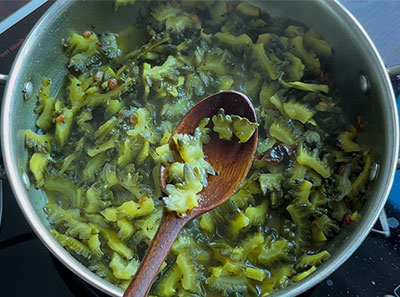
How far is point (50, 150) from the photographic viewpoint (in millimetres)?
1545

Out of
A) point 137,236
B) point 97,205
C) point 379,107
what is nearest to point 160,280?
point 137,236

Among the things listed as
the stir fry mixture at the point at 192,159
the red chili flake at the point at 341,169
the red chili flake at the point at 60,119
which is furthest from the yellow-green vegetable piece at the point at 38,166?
the red chili flake at the point at 341,169

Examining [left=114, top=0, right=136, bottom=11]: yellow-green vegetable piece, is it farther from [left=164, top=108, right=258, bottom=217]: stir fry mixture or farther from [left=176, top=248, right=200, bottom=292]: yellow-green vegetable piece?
[left=176, top=248, right=200, bottom=292]: yellow-green vegetable piece

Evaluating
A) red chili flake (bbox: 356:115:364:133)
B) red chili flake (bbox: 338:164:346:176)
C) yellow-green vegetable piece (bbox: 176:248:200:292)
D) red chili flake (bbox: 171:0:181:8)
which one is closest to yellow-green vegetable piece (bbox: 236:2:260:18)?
red chili flake (bbox: 171:0:181:8)

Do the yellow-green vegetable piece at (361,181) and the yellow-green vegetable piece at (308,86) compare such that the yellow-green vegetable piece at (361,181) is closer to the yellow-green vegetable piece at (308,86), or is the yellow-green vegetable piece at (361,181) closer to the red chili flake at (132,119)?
the yellow-green vegetable piece at (308,86)

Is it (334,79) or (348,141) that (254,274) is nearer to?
(348,141)

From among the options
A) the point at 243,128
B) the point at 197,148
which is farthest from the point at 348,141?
the point at 197,148

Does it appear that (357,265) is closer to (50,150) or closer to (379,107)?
(379,107)

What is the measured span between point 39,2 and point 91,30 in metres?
0.19

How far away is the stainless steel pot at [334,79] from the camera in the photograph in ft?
4.01

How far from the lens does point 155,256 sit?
105cm

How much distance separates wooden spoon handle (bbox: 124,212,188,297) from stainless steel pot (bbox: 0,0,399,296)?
6.1 inches

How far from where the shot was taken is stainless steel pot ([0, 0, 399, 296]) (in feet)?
4.01

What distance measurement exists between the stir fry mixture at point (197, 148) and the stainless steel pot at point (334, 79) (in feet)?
0.13
